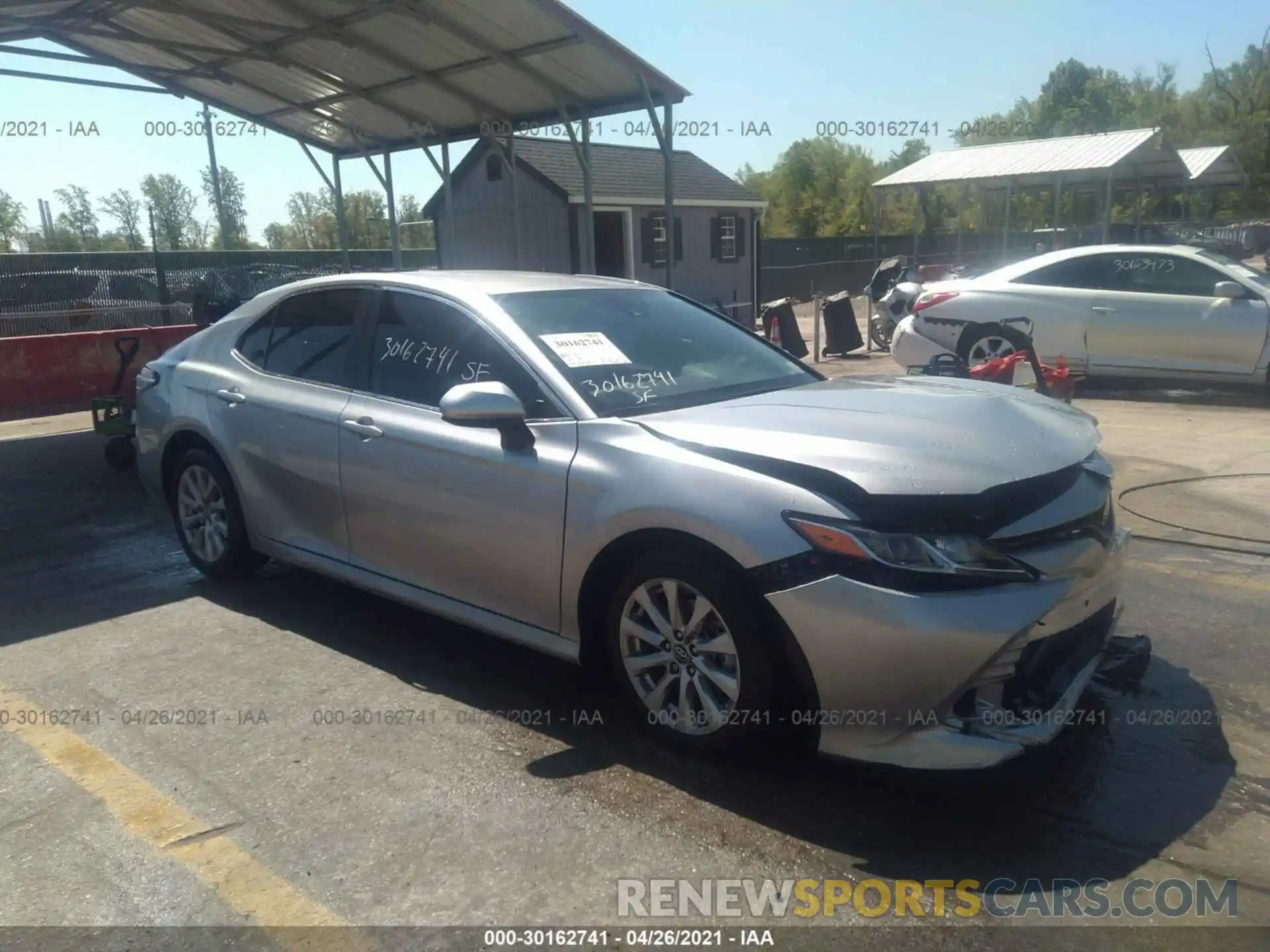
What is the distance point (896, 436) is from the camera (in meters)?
3.28

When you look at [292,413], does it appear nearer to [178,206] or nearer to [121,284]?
[121,284]

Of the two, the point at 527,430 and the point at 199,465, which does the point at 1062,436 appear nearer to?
the point at 527,430

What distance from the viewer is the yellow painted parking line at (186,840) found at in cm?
267

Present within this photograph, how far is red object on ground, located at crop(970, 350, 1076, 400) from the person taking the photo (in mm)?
7074

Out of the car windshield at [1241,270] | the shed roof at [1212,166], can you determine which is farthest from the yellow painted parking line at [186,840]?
the shed roof at [1212,166]

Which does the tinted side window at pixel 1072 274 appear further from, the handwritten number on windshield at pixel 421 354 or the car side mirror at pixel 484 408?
the car side mirror at pixel 484 408

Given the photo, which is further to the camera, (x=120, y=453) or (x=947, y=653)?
(x=120, y=453)

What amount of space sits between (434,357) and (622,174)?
23362mm

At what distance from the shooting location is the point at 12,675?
433 cm

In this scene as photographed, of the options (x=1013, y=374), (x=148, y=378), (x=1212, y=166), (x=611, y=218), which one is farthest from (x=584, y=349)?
(x=1212, y=166)

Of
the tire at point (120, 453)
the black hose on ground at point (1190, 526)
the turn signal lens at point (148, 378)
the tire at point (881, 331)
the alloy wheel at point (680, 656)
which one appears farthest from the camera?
the tire at point (881, 331)

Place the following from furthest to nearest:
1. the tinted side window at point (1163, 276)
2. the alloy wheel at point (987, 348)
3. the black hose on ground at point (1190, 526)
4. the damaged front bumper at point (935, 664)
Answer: the alloy wheel at point (987, 348)
the tinted side window at point (1163, 276)
the black hose on ground at point (1190, 526)
the damaged front bumper at point (935, 664)

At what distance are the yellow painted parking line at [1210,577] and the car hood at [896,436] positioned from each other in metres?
1.62

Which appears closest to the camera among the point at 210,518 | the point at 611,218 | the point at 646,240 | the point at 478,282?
the point at 478,282
